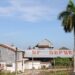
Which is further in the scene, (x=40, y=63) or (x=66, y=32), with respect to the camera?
(x=40, y=63)

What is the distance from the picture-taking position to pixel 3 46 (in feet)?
241

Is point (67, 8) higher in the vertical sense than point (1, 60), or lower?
higher

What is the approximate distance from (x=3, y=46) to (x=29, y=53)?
1674cm

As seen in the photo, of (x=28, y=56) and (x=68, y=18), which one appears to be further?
(x=28, y=56)

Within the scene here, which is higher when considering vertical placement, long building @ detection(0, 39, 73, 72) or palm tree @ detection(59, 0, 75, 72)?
palm tree @ detection(59, 0, 75, 72)

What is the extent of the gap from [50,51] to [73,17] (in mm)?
33672

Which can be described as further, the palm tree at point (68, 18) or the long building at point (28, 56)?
the long building at point (28, 56)

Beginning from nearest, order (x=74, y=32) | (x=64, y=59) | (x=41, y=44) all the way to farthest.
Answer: (x=74, y=32)
(x=64, y=59)
(x=41, y=44)

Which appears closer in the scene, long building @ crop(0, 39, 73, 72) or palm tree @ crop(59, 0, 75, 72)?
palm tree @ crop(59, 0, 75, 72)

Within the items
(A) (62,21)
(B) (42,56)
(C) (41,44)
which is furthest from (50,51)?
(A) (62,21)

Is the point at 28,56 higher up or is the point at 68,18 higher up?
the point at 68,18

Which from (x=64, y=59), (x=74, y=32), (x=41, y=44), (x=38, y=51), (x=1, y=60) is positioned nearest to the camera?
(x=74, y=32)

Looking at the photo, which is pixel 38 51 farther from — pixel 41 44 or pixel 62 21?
pixel 62 21

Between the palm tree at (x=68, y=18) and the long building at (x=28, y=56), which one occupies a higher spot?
the palm tree at (x=68, y=18)
